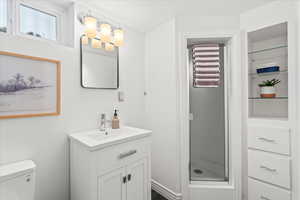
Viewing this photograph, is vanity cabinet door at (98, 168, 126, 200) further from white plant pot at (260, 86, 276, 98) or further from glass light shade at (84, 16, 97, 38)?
white plant pot at (260, 86, 276, 98)

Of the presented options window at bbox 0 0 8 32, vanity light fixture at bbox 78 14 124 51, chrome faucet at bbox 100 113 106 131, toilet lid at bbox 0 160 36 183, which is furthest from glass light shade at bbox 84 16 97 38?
toilet lid at bbox 0 160 36 183

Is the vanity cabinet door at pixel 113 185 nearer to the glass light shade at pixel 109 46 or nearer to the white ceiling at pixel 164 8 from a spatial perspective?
the glass light shade at pixel 109 46

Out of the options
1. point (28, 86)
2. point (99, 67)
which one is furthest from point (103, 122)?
point (28, 86)

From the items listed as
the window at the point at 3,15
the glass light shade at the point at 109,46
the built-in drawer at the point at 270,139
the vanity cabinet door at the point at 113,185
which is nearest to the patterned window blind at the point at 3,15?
the window at the point at 3,15

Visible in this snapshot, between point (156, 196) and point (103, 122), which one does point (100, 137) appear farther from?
point (156, 196)

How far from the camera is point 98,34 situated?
160 cm

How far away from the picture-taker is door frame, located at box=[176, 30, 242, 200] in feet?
5.53

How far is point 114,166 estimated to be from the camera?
120cm

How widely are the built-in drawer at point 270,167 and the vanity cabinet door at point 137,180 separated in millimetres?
1184

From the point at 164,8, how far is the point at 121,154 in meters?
1.60

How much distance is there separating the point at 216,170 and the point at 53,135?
6.72 ft

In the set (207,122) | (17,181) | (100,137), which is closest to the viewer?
(17,181)

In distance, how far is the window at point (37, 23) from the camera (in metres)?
1.27

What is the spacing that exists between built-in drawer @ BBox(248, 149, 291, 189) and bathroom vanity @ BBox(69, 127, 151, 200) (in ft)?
3.81
